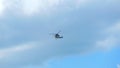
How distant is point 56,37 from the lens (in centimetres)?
17075

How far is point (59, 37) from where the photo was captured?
6727 inches

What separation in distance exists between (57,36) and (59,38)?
14.8 feet

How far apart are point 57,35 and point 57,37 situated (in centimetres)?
131

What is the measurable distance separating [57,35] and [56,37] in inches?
63.4

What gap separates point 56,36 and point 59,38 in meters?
3.49

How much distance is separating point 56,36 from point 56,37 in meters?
0.98

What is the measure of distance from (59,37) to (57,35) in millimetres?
1917

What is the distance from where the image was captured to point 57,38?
170 meters

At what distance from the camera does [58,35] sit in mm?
173000

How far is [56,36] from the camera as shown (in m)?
172

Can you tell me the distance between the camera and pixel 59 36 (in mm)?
173000

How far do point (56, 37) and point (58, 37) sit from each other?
1966 millimetres

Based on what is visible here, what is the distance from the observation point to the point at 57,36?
17300 cm

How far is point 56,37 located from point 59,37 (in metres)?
1.92
